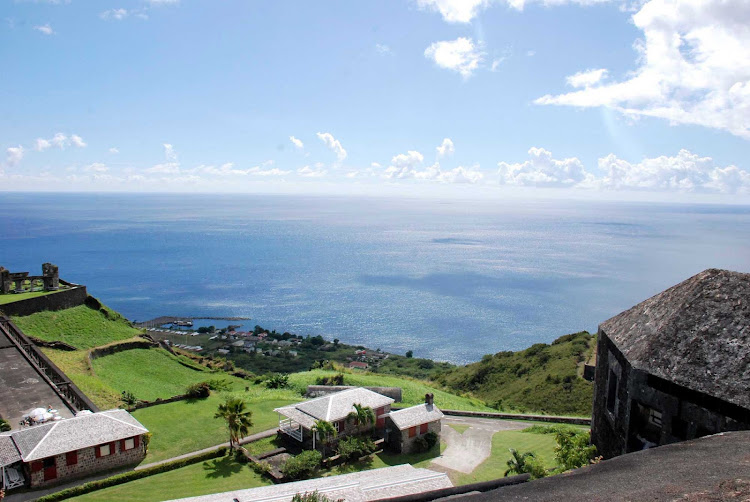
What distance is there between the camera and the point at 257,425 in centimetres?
3247

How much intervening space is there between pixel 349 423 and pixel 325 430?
246cm

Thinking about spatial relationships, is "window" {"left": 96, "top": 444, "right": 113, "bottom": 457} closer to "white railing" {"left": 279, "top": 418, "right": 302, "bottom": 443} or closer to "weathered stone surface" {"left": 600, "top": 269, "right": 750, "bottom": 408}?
"white railing" {"left": 279, "top": 418, "right": 302, "bottom": 443}

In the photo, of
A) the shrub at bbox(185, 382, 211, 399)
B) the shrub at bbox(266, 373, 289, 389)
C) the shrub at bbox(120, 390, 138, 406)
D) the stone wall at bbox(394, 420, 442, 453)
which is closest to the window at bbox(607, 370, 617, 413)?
the stone wall at bbox(394, 420, 442, 453)

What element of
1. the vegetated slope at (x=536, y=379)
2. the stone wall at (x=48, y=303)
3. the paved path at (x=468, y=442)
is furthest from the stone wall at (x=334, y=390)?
the stone wall at (x=48, y=303)

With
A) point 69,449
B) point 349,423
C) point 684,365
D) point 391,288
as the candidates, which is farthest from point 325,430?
point 391,288

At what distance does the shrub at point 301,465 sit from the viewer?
2498 centimetres

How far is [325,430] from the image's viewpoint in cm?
2795

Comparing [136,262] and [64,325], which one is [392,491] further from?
[136,262]

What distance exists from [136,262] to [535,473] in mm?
170780

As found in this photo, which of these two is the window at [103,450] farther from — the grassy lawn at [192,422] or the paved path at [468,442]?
the paved path at [468,442]

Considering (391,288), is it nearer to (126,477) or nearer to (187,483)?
(187,483)

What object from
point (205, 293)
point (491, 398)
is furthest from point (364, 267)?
point (491, 398)

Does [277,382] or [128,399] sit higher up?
[128,399]

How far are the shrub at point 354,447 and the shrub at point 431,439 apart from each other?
3306 millimetres
